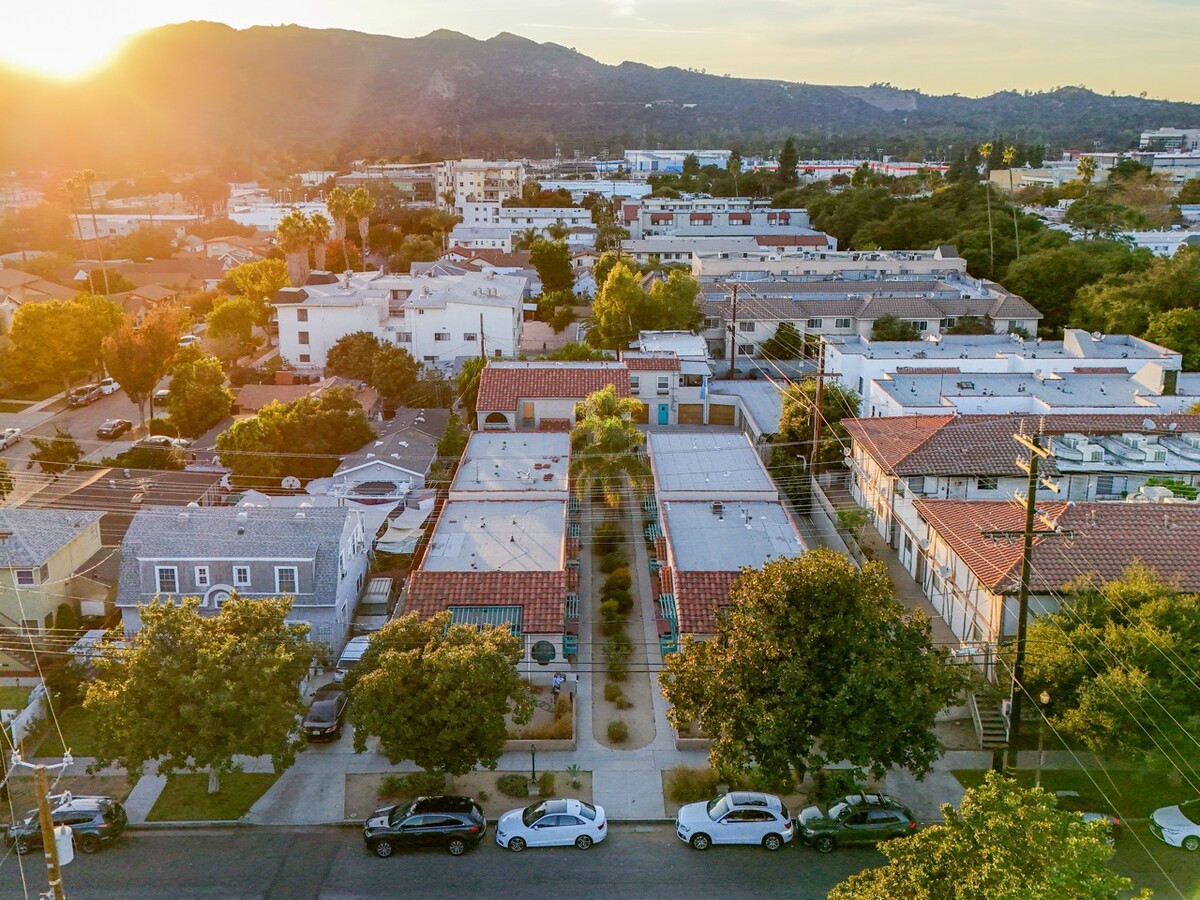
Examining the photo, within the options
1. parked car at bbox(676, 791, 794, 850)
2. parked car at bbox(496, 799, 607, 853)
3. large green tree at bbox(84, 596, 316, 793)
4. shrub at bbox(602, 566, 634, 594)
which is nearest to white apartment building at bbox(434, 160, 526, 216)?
shrub at bbox(602, 566, 634, 594)

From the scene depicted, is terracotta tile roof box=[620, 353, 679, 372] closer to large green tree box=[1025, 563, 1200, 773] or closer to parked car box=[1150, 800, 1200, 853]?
large green tree box=[1025, 563, 1200, 773]

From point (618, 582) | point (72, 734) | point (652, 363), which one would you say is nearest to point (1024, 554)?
point (618, 582)

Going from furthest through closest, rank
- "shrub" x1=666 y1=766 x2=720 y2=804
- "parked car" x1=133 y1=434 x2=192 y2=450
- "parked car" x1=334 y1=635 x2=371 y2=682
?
"parked car" x1=133 y1=434 x2=192 y2=450 → "parked car" x1=334 y1=635 x2=371 y2=682 → "shrub" x1=666 y1=766 x2=720 y2=804

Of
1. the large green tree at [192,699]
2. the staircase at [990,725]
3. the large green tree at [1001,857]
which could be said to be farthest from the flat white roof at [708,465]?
the large green tree at [1001,857]

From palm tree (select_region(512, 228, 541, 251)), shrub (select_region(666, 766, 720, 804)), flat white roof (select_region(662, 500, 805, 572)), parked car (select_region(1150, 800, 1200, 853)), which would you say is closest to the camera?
parked car (select_region(1150, 800, 1200, 853))

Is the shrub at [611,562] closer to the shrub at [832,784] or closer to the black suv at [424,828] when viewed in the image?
the shrub at [832,784]

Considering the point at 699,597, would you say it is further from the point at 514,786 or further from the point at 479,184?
the point at 479,184
